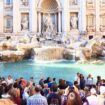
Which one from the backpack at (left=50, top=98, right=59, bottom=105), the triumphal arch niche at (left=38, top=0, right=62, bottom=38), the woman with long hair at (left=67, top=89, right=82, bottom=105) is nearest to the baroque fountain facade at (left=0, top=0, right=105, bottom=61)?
the triumphal arch niche at (left=38, top=0, right=62, bottom=38)

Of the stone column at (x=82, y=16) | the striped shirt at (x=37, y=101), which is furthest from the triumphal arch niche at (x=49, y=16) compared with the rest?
the striped shirt at (x=37, y=101)

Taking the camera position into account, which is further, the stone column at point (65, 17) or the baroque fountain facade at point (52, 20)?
the stone column at point (65, 17)

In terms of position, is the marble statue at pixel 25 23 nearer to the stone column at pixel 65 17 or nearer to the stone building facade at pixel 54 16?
the stone building facade at pixel 54 16

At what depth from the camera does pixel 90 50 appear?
29094mm

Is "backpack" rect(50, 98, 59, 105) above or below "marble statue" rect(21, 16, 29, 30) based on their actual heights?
below

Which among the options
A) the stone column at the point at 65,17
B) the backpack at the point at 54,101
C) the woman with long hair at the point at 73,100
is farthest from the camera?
the stone column at the point at 65,17

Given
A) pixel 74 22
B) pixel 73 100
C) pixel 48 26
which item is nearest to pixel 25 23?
pixel 48 26

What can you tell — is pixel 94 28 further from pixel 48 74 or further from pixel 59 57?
pixel 48 74

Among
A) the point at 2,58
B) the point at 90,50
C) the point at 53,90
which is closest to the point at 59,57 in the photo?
the point at 90,50

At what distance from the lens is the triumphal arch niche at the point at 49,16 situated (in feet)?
118

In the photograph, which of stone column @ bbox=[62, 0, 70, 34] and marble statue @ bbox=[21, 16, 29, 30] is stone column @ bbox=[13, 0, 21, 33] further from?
stone column @ bbox=[62, 0, 70, 34]

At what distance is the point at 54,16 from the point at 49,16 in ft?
2.06

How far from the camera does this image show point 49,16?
120 feet

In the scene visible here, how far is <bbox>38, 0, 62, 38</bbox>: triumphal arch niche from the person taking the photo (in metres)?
36.0
